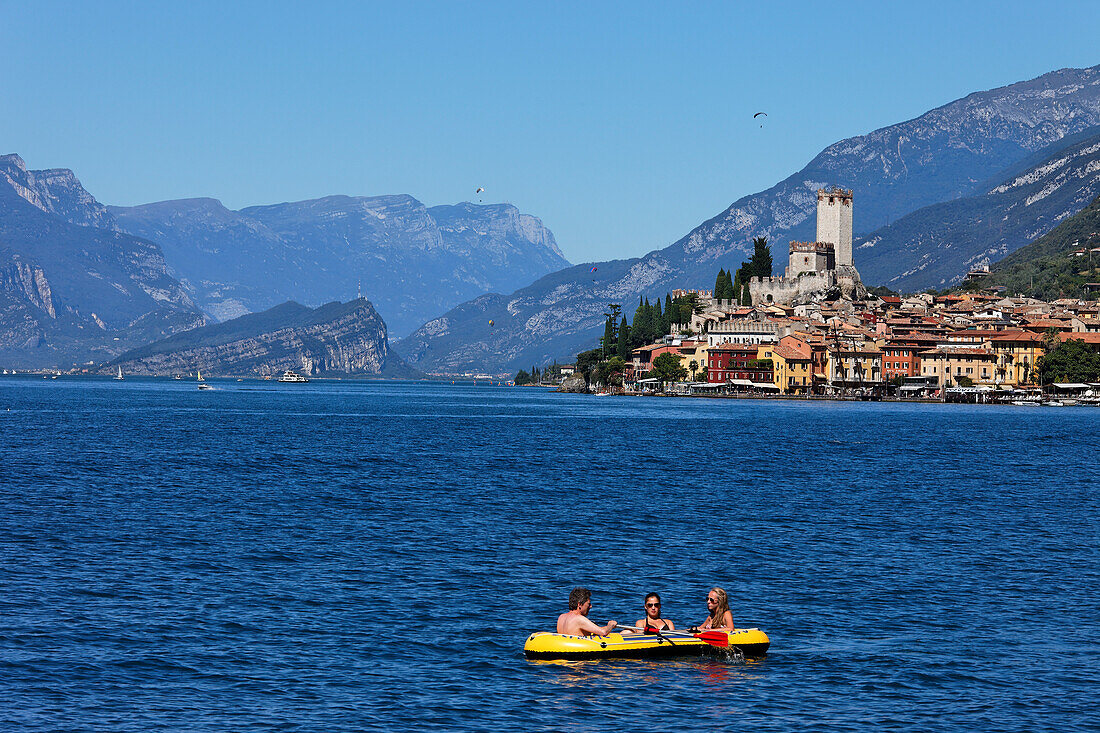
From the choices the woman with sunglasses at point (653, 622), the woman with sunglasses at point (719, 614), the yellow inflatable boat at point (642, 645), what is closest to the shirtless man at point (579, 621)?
the yellow inflatable boat at point (642, 645)

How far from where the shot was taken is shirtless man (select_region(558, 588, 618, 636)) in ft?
101

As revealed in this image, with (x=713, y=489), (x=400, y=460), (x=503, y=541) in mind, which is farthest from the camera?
(x=400, y=460)

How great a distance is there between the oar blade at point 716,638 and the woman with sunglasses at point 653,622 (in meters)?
0.90

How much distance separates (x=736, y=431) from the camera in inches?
4779

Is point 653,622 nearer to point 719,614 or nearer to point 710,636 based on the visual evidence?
point 710,636

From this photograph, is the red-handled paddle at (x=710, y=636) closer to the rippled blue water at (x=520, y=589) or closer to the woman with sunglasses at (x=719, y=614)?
the woman with sunglasses at (x=719, y=614)

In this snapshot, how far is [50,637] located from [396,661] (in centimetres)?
898

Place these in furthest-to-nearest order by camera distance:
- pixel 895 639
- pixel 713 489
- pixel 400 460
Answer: pixel 400 460 → pixel 713 489 → pixel 895 639

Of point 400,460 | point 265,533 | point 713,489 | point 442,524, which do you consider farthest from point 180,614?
point 400,460

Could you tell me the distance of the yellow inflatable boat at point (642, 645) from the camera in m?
30.4

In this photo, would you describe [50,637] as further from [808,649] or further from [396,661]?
[808,649]

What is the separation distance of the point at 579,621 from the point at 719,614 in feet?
11.7

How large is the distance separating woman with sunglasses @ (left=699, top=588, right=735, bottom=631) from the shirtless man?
247 centimetres

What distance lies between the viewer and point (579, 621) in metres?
30.7
